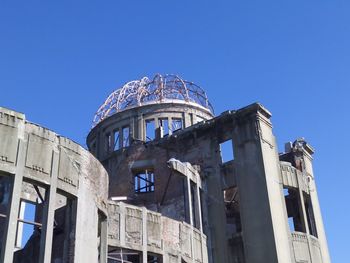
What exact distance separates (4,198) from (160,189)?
33.2 feet

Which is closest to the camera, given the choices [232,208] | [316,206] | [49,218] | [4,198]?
[49,218]

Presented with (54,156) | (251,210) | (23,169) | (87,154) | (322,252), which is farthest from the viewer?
(322,252)

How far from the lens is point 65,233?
14.9 meters

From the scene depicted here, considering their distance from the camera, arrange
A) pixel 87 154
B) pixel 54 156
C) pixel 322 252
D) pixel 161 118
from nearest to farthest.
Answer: pixel 54 156
pixel 87 154
pixel 322 252
pixel 161 118

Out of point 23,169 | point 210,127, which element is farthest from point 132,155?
point 23,169

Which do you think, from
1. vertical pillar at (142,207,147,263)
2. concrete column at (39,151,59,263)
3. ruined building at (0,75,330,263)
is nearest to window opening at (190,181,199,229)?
ruined building at (0,75,330,263)

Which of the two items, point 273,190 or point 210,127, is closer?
point 273,190

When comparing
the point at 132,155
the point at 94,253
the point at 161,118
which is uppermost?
the point at 161,118

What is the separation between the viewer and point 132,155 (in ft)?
95.0

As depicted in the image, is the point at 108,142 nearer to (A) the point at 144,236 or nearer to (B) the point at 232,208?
(B) the point at 232,208

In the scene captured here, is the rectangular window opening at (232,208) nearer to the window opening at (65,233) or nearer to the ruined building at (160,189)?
the ruined building at (160,189)

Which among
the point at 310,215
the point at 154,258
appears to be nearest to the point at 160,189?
the point at 154,258

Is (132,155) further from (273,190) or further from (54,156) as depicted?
(54,156)

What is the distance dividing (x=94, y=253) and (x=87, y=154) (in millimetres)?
3100
